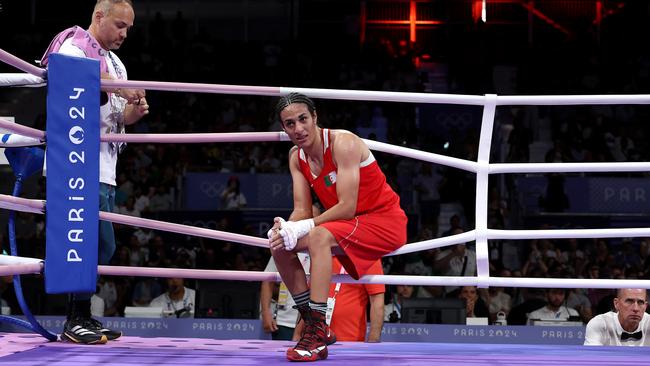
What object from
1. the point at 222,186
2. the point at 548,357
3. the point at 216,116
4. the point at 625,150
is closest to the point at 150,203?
the point at 222,186

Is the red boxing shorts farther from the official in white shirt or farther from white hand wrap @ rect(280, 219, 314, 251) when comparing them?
the official in white shirt

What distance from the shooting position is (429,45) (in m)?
17.2

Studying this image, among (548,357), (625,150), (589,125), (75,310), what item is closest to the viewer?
(548,357)

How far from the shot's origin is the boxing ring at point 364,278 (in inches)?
117

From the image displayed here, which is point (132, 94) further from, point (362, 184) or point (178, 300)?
Result: point (178, 300)

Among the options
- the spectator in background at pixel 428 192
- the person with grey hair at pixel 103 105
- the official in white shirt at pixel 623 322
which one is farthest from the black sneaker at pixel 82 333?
the spectator in background at pixel 428 192

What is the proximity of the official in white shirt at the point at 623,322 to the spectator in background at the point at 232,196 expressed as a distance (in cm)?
576

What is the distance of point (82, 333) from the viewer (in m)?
3.28

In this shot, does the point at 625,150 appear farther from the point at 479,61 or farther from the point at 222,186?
the point at 222,186

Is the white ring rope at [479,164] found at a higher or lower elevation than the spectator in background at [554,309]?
higher

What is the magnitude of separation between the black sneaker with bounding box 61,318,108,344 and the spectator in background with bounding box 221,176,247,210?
6.62 m

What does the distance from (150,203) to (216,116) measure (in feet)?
9.89

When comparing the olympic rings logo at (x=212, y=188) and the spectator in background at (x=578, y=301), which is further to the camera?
the olympic rings logo at (x=212, y=188)

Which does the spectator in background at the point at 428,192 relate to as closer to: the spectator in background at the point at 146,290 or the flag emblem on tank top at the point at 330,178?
the spectator in background at the point at 146,290
